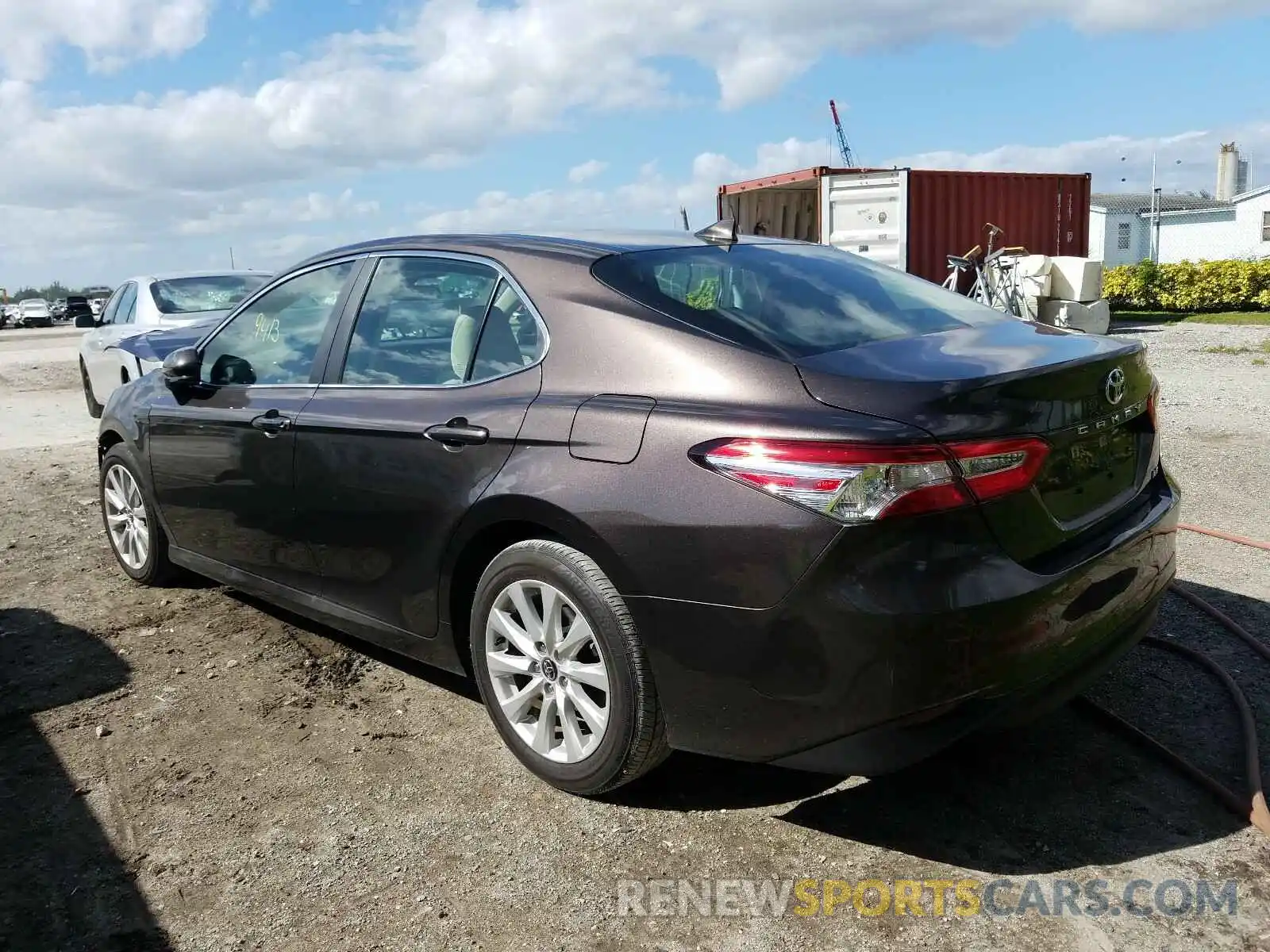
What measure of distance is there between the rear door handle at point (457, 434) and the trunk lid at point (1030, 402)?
100 centimetres

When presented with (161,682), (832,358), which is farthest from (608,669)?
(161,682)

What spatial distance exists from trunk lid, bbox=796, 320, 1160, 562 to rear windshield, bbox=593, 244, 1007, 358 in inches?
4.9

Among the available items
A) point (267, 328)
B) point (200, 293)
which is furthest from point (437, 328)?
point (200, 293)

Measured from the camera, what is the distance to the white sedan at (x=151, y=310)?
10000mm

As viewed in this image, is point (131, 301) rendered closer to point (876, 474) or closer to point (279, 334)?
point (279, 334)

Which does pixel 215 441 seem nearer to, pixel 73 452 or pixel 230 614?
pixel 230 614

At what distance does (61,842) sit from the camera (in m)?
3.05

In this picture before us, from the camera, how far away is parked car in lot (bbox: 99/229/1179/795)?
8.34 feet

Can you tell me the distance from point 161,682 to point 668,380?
101 inches

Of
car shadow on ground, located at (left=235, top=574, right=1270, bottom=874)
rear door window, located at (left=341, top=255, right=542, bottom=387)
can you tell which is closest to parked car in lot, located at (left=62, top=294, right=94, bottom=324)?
rear door window, located at (left=341, top=255, right=542, bottom=387)

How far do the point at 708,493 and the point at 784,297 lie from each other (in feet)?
2.94

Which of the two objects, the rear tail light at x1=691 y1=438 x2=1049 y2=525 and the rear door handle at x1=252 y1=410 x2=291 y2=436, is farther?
the rear door handle at x1=252 y1=410 x2=291 y2=436

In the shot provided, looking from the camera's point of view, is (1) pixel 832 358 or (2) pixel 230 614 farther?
Answer: (2) pixel 230 614

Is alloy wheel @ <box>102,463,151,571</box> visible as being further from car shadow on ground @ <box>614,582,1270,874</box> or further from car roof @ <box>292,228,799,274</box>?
car shadow on ground @ <box>614,582,1270,874</box>
